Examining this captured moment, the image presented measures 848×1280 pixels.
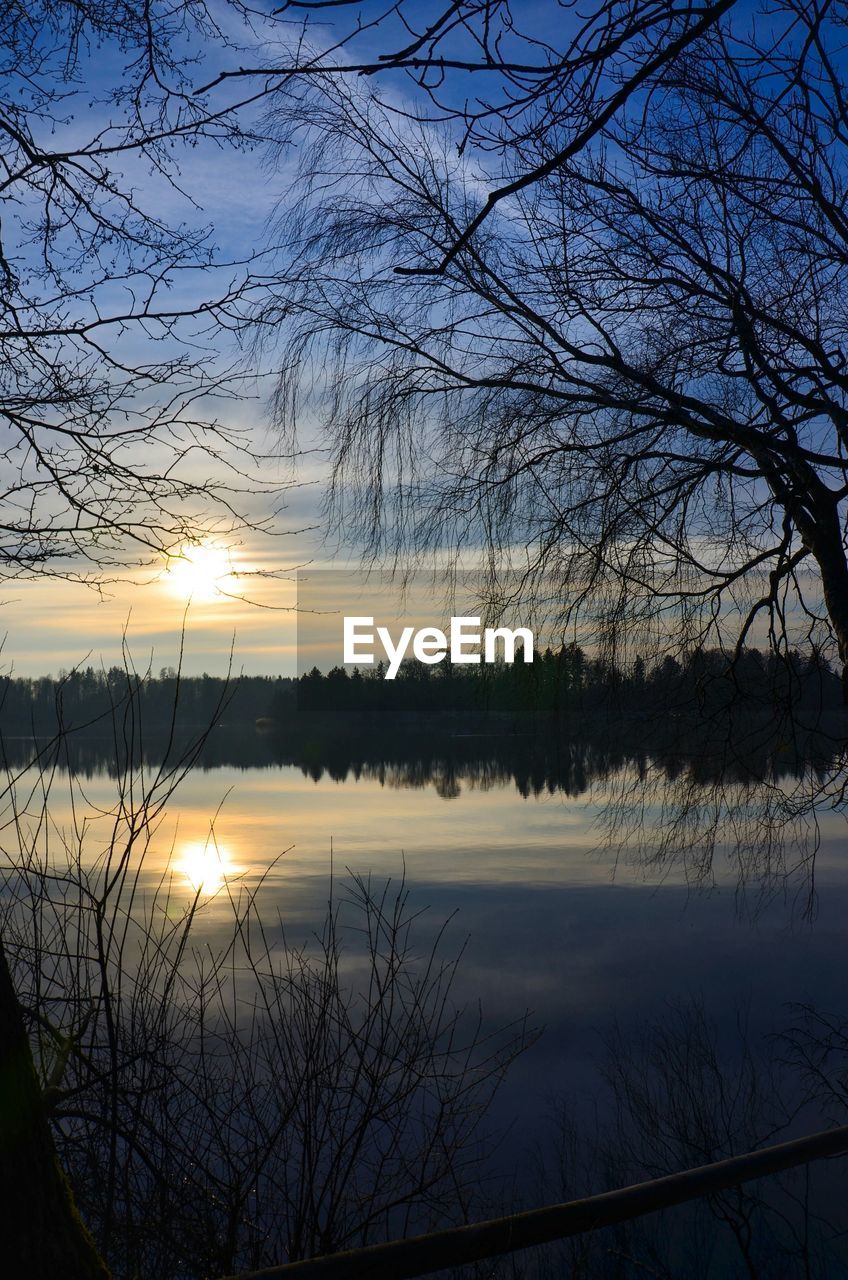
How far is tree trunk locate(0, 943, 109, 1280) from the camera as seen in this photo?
1.59 metres

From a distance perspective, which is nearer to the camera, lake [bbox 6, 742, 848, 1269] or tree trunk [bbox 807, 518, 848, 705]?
tree trunk [bbox 807, 518, 848, 705]

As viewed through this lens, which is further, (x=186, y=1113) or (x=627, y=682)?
(x=627, y=682)

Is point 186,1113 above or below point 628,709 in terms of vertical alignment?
below

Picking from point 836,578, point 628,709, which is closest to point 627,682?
point 628,709

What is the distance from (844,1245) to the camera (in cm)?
398

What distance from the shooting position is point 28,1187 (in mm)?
1624

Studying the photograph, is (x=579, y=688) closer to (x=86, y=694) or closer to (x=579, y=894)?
→ (x=86, y=694)

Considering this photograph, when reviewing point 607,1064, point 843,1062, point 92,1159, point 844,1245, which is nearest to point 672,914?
point 607,1064

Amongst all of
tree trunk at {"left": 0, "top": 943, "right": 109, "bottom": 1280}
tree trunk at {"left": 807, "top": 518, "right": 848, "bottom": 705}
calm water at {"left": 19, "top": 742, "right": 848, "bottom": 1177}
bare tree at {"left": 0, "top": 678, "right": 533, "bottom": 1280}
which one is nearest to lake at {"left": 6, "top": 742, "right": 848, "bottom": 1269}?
calm water at {"left": 19, "top": 742, "right": 848, "bottom": 1177}

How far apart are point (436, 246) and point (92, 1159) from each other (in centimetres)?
316

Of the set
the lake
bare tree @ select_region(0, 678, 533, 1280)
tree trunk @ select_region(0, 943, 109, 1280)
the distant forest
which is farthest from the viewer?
the lake

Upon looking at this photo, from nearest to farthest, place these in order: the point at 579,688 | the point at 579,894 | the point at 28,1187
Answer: the point at 28,1187, the point at 579,688, the point at 579,894

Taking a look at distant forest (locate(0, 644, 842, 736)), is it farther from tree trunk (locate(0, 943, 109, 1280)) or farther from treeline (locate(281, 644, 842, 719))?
tree trunk (locate(0, 943, 109, 1280))

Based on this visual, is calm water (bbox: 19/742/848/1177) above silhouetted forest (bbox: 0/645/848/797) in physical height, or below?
below
